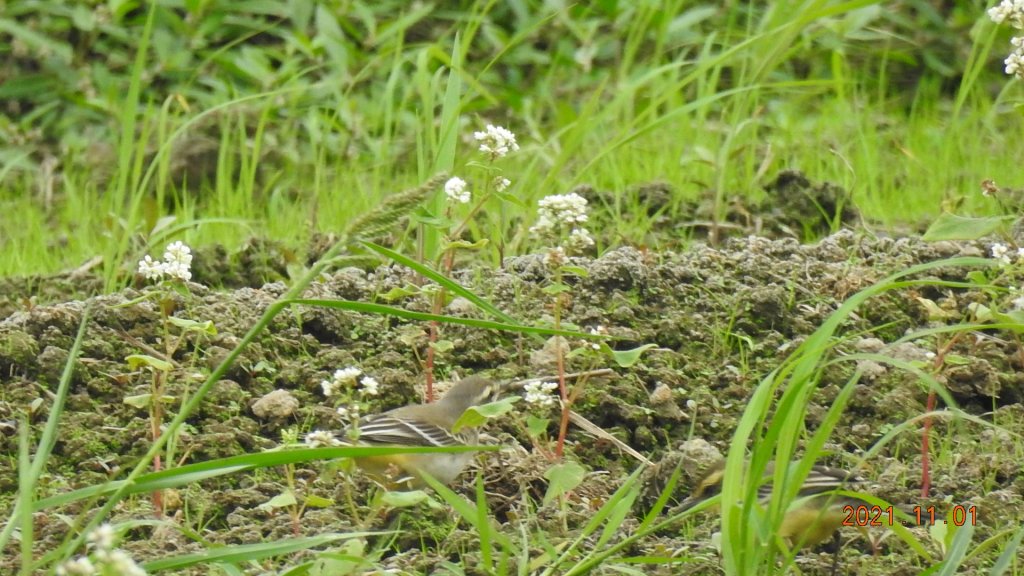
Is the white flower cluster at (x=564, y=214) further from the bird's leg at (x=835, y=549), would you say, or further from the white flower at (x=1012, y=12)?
the white flower at (x=1012, y=12)

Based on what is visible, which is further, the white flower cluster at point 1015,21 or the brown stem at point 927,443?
the white flower cluster at point 1015,21

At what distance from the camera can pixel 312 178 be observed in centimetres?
666

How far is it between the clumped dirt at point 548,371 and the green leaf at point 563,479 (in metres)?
0.08

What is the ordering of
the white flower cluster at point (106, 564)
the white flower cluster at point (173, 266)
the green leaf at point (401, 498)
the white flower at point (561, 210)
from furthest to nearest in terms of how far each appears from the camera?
the white flower at point (561, 210), the white flower cluster at point (173, 266), the green leaf at point (401, 498), the white flower cluster at point (106, 564)

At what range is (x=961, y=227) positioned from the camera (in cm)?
341

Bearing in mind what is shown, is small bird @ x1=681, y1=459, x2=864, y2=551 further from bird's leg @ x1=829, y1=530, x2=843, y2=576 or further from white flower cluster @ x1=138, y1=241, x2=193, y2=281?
white flower cluster @ x1=138, y1=241, x2=193, y2=281

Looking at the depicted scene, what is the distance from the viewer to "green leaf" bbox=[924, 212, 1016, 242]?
11.1 feet

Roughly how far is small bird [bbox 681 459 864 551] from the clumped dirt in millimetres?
67

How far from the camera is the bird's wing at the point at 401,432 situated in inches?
130

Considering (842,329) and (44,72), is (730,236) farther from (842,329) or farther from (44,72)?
(44,72)

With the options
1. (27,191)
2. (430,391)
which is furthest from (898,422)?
(27,191)

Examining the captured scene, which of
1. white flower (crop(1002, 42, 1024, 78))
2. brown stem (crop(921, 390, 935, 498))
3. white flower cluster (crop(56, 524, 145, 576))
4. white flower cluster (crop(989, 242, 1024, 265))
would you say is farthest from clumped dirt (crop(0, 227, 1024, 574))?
white flower cluster (crop(56, 524, 145, 576))

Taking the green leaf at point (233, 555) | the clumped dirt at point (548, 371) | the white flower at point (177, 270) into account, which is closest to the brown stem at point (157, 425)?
the clumped dirt at point (548, 371)

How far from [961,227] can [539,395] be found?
1.07 meters
